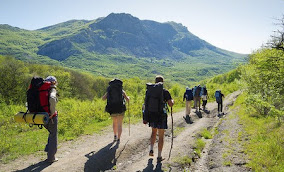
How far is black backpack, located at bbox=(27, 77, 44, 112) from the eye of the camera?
6.73m

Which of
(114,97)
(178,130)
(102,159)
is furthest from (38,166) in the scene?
(178,130)

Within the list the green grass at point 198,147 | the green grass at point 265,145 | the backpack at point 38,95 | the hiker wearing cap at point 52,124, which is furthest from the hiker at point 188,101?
the backpack at point 38,95

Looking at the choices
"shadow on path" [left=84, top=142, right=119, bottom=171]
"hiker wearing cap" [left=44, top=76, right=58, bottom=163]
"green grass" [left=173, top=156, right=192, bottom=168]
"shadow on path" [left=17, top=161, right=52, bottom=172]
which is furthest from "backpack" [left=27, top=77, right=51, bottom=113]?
"green grass" [left=173, top=156, right=192, bottom=168]

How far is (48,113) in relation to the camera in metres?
6.88

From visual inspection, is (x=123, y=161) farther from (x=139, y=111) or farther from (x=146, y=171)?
(x=139, y=111)

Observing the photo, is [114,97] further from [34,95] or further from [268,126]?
[268,126]

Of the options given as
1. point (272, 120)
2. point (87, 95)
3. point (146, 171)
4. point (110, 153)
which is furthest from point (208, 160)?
point (87, 95)

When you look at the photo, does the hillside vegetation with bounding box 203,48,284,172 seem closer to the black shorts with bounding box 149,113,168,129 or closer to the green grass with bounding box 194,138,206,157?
the green grass with bounding box 194,138,206,157

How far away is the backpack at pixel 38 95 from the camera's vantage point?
674 centimetres

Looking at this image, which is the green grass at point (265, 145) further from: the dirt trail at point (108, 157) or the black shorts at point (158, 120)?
the black shorts at point (158, 120)

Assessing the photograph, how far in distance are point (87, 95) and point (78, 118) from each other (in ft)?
119

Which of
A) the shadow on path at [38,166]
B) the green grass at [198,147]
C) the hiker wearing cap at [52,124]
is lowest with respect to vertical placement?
the green grass at [198,147]

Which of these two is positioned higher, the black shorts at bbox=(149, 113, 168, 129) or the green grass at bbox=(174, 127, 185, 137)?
the black shorts at bbox=(149, 113, 168, 129)

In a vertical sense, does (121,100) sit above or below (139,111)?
above
